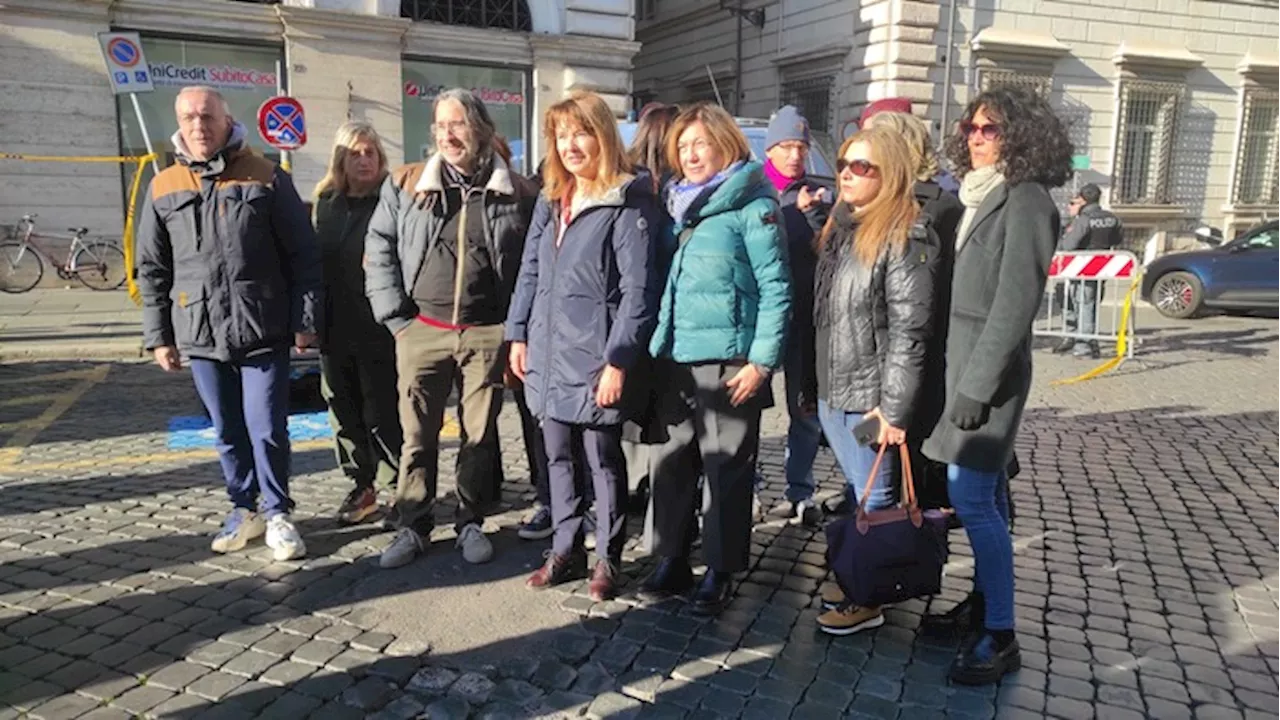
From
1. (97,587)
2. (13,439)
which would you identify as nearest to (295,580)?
(97,587)

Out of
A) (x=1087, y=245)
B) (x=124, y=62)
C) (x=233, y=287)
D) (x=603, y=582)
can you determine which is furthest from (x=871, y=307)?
(x=124, y=62)

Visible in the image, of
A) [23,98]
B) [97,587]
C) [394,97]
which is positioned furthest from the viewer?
[394,97]

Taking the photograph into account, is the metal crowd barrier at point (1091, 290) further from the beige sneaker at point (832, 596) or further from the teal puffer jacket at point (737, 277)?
the teal puffer jacket at point (737, 277)

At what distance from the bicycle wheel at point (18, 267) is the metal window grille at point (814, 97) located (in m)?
13.7

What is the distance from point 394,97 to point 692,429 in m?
13.0

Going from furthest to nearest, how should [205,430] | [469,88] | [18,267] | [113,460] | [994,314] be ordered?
1. [469,88]
2. [18,267]
3. [205,430]
4. [113,460]
5. [994,314]

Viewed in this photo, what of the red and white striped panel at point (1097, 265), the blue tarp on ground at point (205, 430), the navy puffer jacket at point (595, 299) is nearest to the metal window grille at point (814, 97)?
the red and white striped panel at point (1097, 265)

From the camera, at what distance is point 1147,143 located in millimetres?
20469

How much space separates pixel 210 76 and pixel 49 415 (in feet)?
30.2

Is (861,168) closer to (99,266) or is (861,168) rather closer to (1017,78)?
(99,266)

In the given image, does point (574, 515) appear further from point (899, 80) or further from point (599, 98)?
point (899, 80)

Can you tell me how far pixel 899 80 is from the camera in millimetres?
17516

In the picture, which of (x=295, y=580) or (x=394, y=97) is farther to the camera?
(x=394, y=97)

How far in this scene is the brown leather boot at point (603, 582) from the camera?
3850 mm
